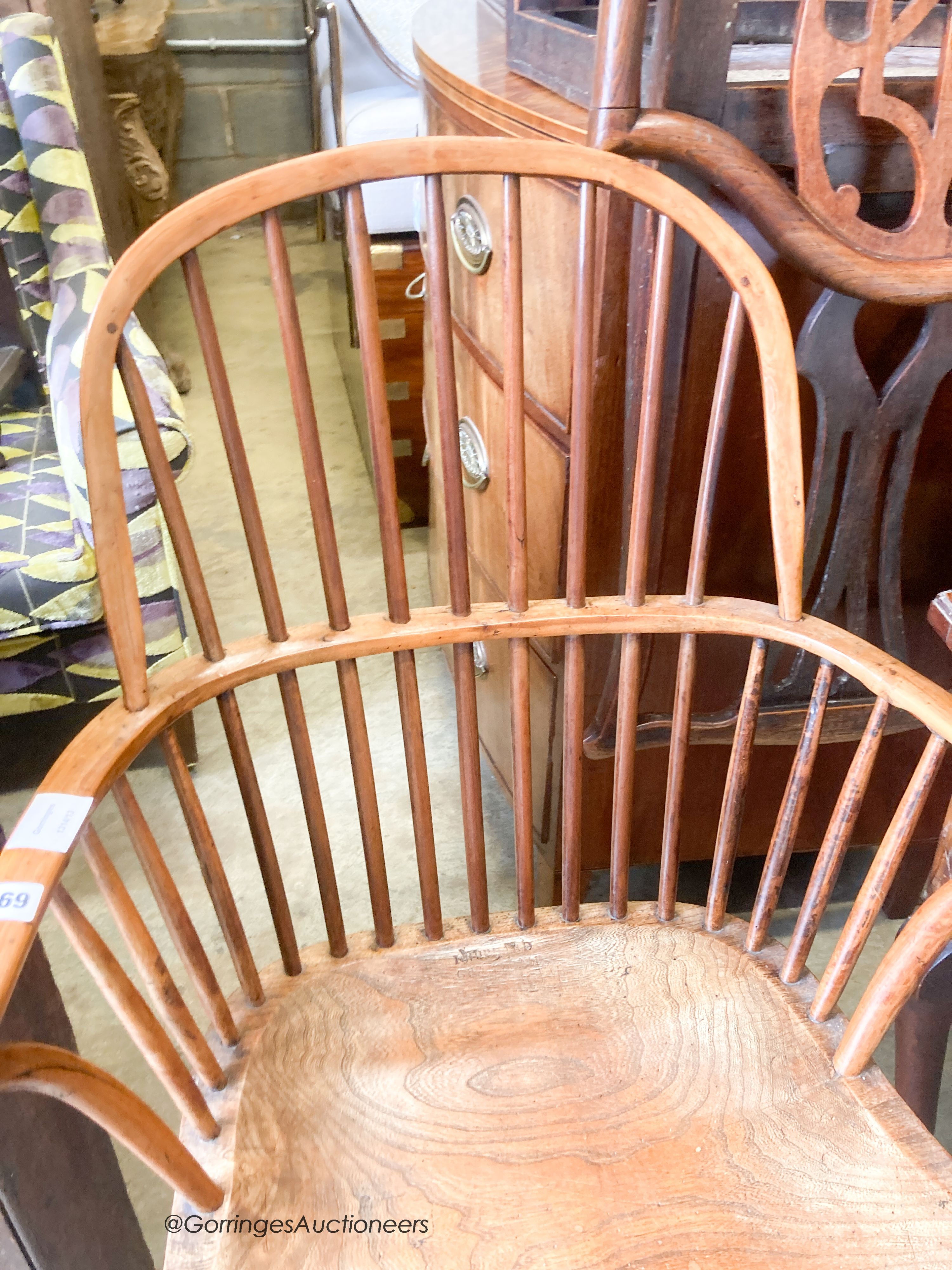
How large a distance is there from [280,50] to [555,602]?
13.8 feet

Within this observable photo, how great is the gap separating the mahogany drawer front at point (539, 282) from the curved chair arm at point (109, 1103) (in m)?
0.62

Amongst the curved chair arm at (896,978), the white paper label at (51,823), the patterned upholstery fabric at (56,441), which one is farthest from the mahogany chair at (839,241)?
the patterned upholstery fabric at (56,441)

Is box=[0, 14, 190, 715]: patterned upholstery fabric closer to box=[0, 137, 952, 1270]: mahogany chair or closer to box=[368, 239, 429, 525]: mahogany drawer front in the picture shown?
box=[368, 239, 429, 525]: mahogany drawer front

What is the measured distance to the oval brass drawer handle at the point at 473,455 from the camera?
1.09 meters

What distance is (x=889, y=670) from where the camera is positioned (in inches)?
24.2

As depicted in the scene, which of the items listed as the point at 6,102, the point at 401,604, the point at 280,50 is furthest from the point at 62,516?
the point at 280,50

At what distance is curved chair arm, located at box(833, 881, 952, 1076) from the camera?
57cm

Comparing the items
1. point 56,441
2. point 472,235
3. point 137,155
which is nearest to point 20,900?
point 472,235

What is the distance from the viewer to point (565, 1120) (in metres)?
0.65

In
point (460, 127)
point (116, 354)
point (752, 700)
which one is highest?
point (460, 127)

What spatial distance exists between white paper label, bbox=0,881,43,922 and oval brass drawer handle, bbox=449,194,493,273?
727 millimetres

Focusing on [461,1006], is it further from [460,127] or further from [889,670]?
[460,127]

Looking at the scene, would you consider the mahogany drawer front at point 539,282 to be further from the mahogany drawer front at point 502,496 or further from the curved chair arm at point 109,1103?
the curved chair arm at point 109,1103

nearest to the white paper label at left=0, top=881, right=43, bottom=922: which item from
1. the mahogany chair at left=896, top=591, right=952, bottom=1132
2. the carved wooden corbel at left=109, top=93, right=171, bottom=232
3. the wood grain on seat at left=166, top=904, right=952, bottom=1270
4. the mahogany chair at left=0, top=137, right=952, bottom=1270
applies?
the mahogany chair at left=0, top=137, right=952, bottom=1270
